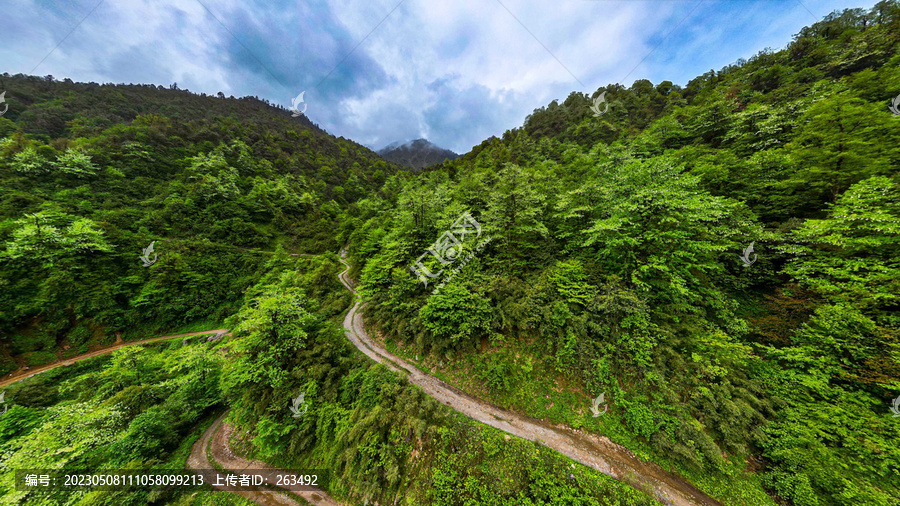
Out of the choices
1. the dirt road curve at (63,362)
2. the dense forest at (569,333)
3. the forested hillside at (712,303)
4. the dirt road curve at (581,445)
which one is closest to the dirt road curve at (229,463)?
the dense forest at (569,333)

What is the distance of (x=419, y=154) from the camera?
502 feet

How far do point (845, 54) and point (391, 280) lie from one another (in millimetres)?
47151

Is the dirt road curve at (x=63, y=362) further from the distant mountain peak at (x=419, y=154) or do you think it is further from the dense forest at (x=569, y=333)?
the distant mountain peak at (x=419, y=154)

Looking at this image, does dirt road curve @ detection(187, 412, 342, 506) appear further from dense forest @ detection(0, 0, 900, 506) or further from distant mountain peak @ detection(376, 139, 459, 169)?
distant mountain peak @ detection(376, 139, 459, 169)

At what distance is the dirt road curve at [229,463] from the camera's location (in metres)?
10.8

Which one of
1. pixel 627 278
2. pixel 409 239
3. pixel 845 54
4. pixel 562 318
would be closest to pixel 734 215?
pixel 627 278

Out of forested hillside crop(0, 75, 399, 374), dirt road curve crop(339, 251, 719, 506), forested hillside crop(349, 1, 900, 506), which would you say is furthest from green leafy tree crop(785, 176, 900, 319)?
forested hillside crop(0, 75, 399, 374)

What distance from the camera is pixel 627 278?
480 inches

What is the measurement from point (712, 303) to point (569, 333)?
6.54 m

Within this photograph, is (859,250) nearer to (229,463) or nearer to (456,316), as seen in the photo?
(456,316)

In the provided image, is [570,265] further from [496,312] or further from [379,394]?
[379,394]

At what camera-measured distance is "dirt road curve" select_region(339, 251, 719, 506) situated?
838cm

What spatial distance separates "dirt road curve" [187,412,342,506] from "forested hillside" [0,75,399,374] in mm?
16513

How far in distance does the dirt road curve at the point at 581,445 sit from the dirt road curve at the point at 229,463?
6.43m
